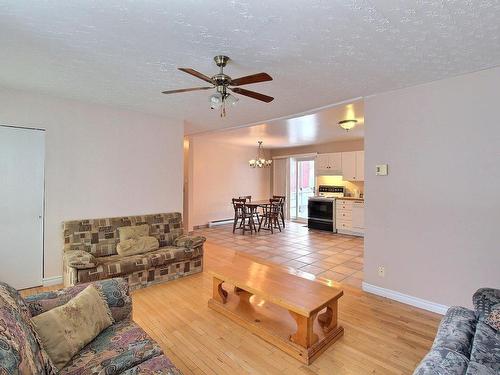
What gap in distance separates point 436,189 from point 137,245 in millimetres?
3693

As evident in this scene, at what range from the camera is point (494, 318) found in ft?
5.16

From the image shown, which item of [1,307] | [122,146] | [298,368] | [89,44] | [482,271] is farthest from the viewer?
[122,146]

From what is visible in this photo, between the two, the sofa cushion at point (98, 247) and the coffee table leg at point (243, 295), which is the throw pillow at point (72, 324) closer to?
the coffee table leg at point (243, 295)

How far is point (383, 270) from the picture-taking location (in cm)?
316

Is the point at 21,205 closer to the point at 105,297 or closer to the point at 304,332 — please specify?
the point at 105,297

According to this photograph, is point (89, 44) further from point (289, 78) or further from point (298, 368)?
point (298, 368)

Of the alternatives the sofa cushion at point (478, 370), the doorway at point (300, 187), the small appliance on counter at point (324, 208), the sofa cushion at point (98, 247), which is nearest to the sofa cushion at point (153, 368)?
the sofa cushion at point (478, 370)

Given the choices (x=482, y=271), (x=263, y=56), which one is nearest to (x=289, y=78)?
(x=263, y=56)

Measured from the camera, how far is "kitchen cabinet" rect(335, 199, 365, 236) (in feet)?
21.0

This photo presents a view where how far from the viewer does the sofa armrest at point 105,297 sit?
1.57m

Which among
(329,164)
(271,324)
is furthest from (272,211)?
(271,324)

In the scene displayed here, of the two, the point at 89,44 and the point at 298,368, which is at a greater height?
the point at 89,44

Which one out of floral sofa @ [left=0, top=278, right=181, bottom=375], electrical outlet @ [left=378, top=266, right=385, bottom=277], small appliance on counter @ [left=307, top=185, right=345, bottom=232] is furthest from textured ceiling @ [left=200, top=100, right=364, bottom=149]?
floral sofa @ [left=0, top=278, right=181, bottom=375]

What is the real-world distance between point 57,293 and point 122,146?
2.65 metres
